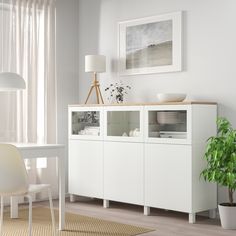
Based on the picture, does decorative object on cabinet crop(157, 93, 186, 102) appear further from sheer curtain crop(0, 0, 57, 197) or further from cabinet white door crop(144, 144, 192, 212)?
sheer curtain crop(0, 0, 57, 197)

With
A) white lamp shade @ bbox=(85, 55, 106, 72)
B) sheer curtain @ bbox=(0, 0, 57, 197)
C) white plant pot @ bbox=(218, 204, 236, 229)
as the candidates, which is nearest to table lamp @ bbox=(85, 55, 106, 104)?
white lamp shade @ bbox=(85, 55, 106, 72)

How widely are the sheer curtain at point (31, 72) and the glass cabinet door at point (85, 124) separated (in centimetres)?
37

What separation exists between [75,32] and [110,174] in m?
2.08

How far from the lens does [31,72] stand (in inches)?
249

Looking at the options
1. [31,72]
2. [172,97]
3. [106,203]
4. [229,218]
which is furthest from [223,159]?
[31,72]

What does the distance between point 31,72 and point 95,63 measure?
0.79 metres

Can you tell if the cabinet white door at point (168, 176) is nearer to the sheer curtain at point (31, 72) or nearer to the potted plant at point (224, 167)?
the potted plant at point (224, 167)

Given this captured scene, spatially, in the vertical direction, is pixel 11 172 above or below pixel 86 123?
below

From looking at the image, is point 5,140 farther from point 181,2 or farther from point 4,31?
point 181,2

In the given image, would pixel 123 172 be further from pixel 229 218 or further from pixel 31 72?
pixel 31 72

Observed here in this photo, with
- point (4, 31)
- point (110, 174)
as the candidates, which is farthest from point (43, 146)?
point (4, 31)

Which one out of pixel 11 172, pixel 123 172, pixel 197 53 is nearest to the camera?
pixel 11 172

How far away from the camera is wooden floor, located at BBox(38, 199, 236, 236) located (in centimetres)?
474

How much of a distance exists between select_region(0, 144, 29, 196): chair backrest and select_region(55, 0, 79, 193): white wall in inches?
103
